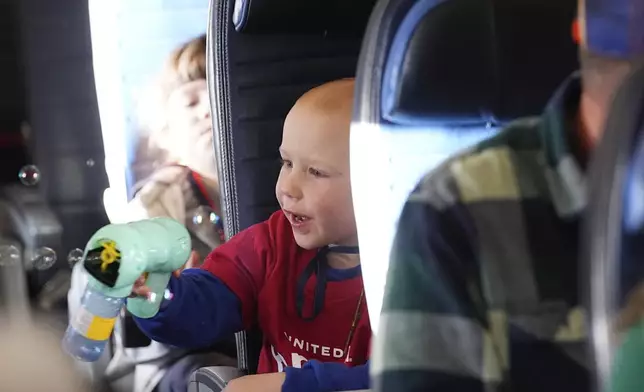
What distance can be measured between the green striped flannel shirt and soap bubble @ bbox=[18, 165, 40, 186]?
109 cm

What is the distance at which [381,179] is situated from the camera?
0.79 meters

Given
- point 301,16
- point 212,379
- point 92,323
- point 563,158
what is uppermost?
point 301,16

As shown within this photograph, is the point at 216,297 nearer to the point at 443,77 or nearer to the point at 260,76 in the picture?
the point at 260,76

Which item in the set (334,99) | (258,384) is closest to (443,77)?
(334,99)

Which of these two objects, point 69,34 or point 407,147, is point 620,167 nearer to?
point 407,147

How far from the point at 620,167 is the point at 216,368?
0.68 m

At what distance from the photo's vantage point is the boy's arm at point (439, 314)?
532 mm

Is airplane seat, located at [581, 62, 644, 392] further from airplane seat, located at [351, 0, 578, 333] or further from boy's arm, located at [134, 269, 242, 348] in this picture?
boy's arm, located at [134, 269, 242, 348]

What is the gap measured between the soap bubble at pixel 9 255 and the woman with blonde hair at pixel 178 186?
19cm

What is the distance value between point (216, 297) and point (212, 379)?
0.13 metres

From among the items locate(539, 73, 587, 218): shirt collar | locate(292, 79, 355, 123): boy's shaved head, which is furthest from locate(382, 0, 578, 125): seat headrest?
locate(292, 79, 355, 123): boy's shaved head

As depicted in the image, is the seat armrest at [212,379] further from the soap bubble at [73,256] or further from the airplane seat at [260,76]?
the soap bubble at [73,256]

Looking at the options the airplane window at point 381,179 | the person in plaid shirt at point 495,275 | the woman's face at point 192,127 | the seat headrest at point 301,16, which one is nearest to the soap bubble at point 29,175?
the woman's face at point 192,127

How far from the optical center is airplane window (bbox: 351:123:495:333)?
30.2 inches
